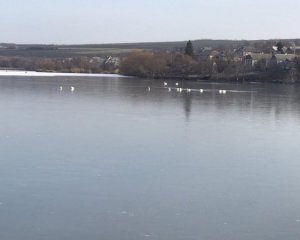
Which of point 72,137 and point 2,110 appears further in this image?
point 2,110

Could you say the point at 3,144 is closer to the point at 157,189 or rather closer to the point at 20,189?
the point at 20,189

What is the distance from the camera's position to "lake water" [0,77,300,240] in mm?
3723

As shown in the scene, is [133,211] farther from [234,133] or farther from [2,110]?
[2,110]

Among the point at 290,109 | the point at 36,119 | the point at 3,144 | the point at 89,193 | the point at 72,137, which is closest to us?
the point at 89,193

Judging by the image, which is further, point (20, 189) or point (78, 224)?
point (20, 189)

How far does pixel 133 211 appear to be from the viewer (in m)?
4.05

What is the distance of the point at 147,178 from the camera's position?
199 inches

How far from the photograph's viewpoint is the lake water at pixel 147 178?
12.2ft

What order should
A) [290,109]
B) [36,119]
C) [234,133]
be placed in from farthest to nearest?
[290,109]
[36,119]
[234,133]

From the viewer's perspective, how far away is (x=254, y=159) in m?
6.05

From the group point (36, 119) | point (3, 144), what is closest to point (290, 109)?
point (36, 119)

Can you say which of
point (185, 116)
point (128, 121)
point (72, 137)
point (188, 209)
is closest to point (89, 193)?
point (188, 209)

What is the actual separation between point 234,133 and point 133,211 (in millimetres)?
4219

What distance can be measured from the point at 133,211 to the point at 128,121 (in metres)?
5.20
